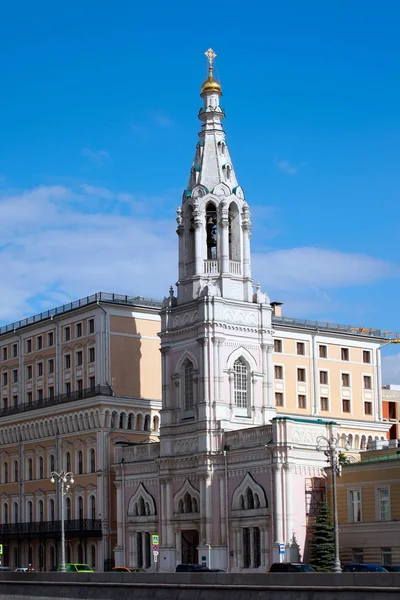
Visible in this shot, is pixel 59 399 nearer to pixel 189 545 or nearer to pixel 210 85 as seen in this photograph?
pixel 189 545

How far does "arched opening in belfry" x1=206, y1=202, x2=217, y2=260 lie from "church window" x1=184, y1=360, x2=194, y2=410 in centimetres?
791

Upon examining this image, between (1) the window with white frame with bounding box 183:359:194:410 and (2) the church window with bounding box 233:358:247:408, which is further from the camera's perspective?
(1) the window with white frame with bounding box 183:359:194:410

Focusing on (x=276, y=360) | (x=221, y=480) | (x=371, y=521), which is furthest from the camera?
(x=276, y=360)

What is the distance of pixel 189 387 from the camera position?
87000 mm

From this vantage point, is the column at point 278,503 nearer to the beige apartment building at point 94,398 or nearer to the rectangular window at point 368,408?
the beige apartment building at point 94,398

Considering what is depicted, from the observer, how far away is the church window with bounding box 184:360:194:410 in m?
86.9

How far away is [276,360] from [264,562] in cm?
2784

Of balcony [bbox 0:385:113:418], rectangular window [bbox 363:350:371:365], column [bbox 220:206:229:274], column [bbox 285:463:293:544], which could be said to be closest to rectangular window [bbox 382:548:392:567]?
Answer: column [bbox 285:463:293:544]

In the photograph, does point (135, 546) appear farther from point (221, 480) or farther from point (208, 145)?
point (208, 145)

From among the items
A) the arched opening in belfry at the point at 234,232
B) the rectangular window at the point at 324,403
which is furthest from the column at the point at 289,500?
the rectangular window at the point at 324,403

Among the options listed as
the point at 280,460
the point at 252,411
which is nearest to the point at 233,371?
the point at 252,411

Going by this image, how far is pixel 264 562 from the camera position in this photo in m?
78.7

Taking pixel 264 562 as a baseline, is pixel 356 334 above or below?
above

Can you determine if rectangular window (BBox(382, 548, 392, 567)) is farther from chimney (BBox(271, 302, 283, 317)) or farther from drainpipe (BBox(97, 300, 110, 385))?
chimney (BBox(271, 302, 283, 317))
